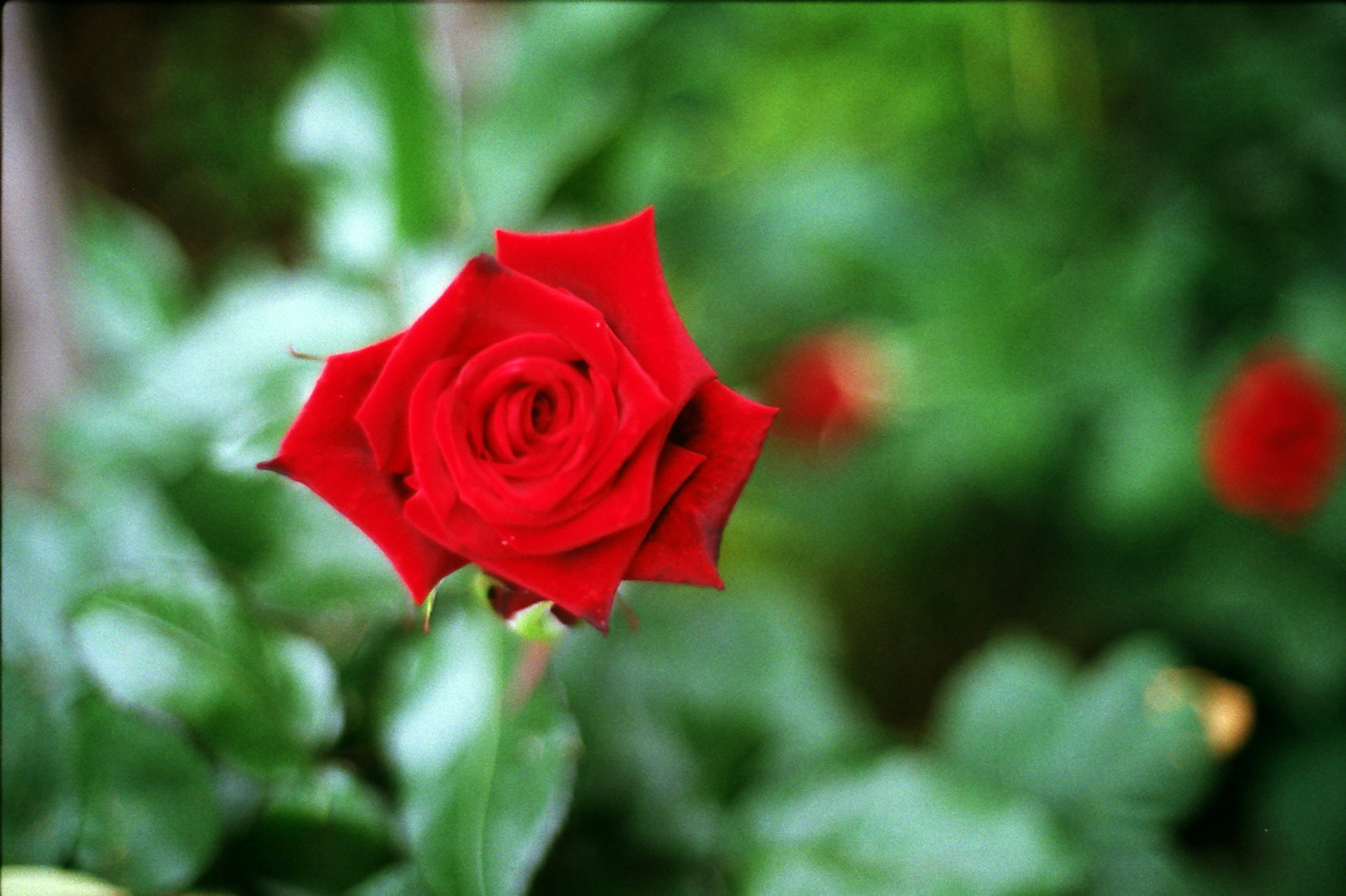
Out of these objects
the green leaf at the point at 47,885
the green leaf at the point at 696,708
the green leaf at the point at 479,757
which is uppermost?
the green leaf at the point at 479,757

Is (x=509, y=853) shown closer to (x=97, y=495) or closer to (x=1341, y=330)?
(x=97, y=495)

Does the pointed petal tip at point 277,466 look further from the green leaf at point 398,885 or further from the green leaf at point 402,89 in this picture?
the green leaf at point 402,89

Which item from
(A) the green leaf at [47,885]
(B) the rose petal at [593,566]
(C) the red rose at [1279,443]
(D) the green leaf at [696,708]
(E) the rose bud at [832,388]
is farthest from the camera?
(E) the rose bud at [832,388]

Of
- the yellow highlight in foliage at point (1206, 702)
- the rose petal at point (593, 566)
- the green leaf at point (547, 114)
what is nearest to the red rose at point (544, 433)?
the rose petal at point (593, 566)

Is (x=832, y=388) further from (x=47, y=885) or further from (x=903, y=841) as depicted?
(x=47, y=885)

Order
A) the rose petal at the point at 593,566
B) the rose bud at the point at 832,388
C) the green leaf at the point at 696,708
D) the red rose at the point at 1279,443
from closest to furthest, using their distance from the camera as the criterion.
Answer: the rose petal at the point at 593,566 < the green leaf at the point at 696,708 < the red rose at the point at 1279,443 < the rose bud at the point at 832,388

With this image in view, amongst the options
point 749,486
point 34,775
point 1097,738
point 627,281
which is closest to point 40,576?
point 34,775

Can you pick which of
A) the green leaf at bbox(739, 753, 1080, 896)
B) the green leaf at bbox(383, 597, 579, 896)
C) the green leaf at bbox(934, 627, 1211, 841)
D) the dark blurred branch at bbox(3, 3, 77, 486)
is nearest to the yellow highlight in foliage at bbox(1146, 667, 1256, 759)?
the green leaf at bbox(934, 627, 1211, 841)

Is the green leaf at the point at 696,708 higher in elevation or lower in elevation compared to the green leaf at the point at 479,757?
lower
